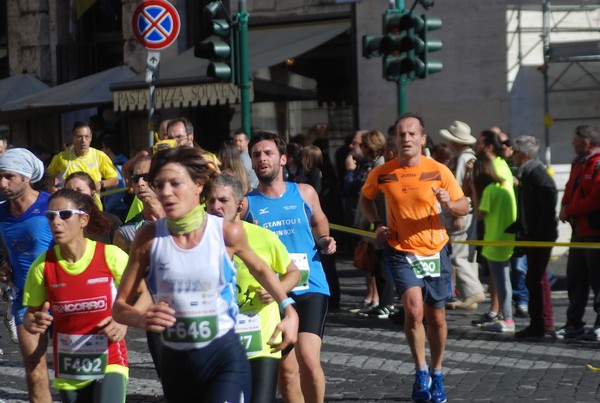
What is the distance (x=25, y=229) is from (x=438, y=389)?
2.90 m

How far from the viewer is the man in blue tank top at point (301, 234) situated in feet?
23.6

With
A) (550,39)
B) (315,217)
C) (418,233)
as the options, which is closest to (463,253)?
(418,233)

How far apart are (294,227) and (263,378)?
1.44m

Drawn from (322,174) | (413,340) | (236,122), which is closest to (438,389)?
(413,340)

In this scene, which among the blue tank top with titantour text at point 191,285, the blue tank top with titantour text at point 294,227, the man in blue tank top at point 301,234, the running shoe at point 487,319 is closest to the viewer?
the blue tank top with titantour text at point 191,285

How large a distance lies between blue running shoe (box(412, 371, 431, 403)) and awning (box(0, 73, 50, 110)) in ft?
55.7

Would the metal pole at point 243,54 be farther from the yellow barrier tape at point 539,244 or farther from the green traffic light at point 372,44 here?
the yellow barrier tape at point 539,244

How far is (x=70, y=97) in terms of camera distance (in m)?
22.5

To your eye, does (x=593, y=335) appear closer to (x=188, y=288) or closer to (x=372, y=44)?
(x=372, y=44)

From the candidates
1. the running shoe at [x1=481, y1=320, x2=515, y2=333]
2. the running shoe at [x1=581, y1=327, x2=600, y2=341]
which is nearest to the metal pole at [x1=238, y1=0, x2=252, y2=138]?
the running shoe at [x1=481, y1=320, x2=515, y2=333]

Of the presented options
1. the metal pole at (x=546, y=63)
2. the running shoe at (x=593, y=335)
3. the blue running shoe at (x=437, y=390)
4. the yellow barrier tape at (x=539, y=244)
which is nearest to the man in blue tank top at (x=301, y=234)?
the blue running shoe at (x=437, y=390)

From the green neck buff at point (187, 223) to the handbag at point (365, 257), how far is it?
26.0ft

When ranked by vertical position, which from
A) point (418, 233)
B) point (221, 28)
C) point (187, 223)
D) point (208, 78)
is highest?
point (221, 28)

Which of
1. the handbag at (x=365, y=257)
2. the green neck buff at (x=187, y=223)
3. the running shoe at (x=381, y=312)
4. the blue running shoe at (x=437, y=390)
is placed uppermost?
the green neck buff at (x=187, y=223)
